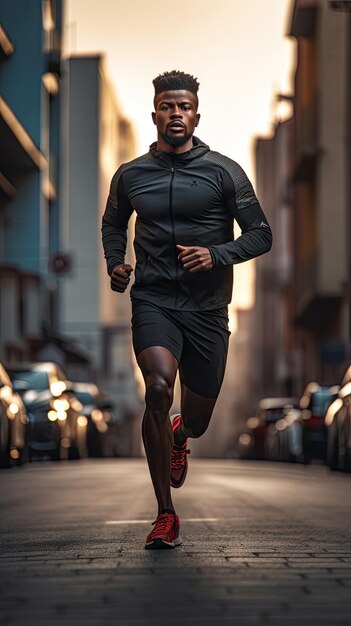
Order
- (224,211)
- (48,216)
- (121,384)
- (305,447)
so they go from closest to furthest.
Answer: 1. (224,211)
2. (305,447)
3. (48,216)
4. (121,384)

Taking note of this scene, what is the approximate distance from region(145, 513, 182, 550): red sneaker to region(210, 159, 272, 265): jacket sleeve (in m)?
1.24

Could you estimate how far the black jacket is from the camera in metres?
7.80

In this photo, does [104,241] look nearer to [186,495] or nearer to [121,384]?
[186,495]

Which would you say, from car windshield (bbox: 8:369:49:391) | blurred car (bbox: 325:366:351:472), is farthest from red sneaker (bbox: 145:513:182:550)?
car windshield (bbox: 8:369:49:391)

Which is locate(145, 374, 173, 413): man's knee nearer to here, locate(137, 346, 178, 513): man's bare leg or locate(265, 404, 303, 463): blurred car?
locate(137, 346, 178, 513): man's bare leg

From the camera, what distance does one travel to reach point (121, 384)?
101m

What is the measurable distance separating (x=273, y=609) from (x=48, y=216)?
51.6 m

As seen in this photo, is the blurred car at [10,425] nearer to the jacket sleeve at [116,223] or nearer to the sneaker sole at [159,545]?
the jacket sleeve at [116,223]

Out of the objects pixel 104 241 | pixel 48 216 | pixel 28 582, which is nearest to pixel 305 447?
pixel 104 241

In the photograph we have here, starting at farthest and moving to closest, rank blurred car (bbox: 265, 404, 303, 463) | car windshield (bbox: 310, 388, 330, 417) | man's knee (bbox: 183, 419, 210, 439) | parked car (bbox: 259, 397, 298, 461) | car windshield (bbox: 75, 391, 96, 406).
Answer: parked car (bbox: 259, 397, 298, 461), car windshield (bbox: 75, 391, 96, 406), blurred car (bbox: 265, 404, 303, 463), car windshield (bbox: 310, 388, 330, 417), man's knee (bbox: 183, 419, 210, 439)

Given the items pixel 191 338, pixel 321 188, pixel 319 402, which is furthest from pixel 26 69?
pixel 191 338

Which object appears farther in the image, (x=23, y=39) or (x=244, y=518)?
(x=23, y=39)

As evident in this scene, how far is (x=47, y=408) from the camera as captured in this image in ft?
79.9

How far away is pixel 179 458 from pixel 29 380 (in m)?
17.1
